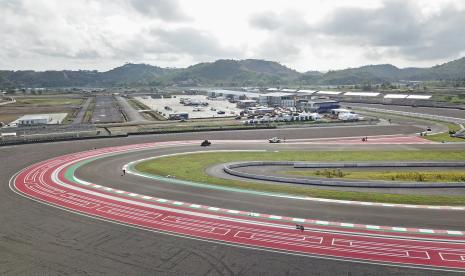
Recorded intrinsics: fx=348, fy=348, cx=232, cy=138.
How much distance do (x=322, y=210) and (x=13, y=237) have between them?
27.3 m

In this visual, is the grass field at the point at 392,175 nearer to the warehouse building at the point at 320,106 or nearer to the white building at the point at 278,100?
the warehouse building at the point at 320,106

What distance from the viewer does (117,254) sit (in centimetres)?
2555

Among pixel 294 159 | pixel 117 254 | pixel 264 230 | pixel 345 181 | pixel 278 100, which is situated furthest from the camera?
pixel 278 100

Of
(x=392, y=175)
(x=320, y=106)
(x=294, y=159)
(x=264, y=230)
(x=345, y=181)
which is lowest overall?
(x=392, y=175)

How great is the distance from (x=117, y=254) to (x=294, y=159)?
1404 inches

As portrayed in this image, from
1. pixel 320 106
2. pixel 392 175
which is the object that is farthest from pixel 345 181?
pixel 320 106

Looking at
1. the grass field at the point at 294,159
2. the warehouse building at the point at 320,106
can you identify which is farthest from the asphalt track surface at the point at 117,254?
the warehouse building at the point at 320,106

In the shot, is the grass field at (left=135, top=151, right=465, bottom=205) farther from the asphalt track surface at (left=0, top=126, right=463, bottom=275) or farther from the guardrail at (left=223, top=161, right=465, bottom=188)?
the asphalt track surface at (left=0, top=126, right=463, bottom=275)

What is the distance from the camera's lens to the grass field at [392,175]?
141 ft

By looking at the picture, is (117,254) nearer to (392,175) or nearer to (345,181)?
(345,181)

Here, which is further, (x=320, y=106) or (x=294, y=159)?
(x=320, y=106)

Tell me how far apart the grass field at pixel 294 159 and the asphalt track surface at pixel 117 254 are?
191 inches

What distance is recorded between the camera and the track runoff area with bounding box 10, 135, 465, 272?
25.0 metres

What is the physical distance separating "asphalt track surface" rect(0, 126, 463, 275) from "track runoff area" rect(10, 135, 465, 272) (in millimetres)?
1239
